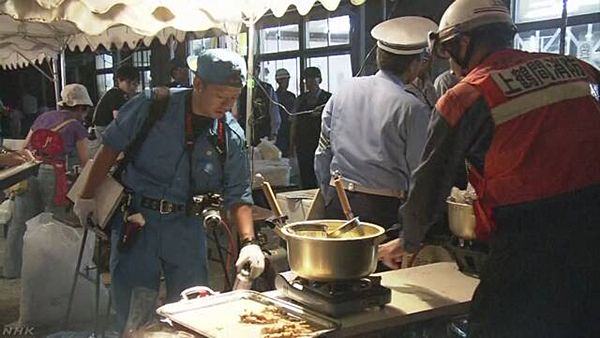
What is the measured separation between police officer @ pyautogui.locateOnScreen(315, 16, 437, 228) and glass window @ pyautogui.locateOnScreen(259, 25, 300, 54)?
6.42m

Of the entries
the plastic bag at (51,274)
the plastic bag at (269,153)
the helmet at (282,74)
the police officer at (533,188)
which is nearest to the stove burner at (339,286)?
the police officer at (533,188)

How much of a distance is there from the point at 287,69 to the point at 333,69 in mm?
1014

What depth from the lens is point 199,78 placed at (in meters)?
2.81

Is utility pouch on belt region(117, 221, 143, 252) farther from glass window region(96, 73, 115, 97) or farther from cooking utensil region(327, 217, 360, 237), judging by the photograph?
glass window region(96, 73, 115, 97)

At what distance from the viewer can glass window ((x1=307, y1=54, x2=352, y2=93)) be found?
28.1 feet

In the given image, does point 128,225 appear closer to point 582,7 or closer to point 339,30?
point 582,7

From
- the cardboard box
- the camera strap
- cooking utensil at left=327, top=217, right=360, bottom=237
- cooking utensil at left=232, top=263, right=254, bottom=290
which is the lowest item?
the cardboard box

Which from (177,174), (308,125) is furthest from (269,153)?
(177,174)

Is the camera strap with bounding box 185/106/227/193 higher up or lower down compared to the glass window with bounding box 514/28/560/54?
lower down

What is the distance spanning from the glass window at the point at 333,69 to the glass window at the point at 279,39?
2.03 ft

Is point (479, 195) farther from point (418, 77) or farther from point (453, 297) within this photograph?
point (418, 77)

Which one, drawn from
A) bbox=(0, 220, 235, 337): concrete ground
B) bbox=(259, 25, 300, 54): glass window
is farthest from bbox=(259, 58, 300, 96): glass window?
bbox=(0, 220, 235, 337): concrete ground

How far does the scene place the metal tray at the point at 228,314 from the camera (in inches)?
72.4

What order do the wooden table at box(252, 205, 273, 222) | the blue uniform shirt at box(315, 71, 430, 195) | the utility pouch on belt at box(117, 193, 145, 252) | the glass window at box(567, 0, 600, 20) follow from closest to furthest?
the utility pouch on belt at box(117, 193, 145, 252)
the blue uniform shirt at box(315, 71, 430, 195)
the wooden table at box(252, 205, 273, 222)
the glass window at box(567, 0, 600, 20)
